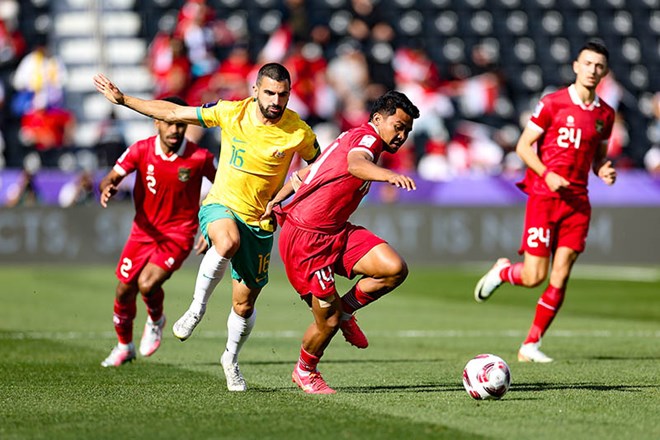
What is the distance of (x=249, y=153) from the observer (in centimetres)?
834

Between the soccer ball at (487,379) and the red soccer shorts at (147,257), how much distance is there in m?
3.40

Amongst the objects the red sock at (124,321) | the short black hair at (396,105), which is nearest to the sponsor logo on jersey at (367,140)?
the short black hair at (396,105)

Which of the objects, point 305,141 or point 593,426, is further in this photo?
point 305,141

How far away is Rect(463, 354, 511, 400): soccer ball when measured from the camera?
750 centimetres

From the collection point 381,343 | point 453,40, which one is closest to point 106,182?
point 381,343

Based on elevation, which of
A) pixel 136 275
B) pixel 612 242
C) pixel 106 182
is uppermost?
pixel 106 182

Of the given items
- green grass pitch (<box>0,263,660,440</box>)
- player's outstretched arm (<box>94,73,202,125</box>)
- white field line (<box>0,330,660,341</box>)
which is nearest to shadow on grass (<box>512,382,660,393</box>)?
green grass pitch (<box>0,263,660,440</box>)

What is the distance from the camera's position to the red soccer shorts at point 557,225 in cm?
1044

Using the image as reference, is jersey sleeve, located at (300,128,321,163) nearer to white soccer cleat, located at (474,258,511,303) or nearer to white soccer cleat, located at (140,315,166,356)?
white soccer cleat, located at (140,315,166,356)

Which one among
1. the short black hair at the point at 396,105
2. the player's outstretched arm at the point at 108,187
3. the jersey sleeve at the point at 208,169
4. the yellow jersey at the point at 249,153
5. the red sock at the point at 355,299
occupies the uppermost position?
the short black hair at the point at 396,105

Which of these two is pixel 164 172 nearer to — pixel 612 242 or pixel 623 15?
pixel 612 242

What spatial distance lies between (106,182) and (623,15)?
72.8 ft

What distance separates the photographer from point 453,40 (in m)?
28.1

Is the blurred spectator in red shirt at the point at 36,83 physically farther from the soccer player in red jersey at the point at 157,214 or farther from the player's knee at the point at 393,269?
the player's knee at the point at 393,269
